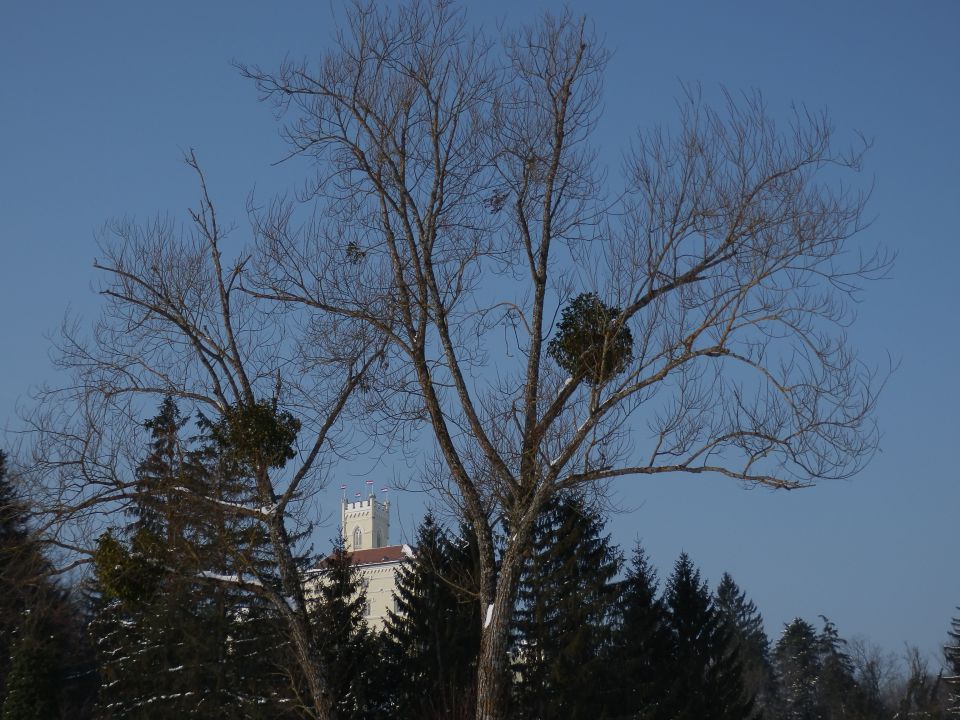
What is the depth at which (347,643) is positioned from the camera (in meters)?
22.5

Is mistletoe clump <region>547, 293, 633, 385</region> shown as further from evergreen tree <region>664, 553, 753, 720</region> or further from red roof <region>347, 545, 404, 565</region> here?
red roof <region>347, 545, 404, 565</region>

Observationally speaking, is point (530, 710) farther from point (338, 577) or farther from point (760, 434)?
point (760, 434)

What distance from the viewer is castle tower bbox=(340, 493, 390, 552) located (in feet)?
327

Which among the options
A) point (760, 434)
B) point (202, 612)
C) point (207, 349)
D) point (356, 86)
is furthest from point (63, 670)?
point (760, 434)

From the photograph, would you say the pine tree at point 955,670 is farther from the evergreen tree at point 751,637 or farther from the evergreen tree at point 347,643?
the evergreen tree at point 347,643

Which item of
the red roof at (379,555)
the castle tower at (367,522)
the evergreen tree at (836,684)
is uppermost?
the castle tower at (367,522)

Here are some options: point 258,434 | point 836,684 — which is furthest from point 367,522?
point 258,434

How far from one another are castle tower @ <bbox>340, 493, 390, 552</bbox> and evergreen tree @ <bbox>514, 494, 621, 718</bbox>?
255ft

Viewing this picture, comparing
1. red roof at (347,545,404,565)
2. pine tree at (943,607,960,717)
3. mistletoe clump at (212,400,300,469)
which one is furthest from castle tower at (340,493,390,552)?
mistletoe clump at (212,400,300,469)

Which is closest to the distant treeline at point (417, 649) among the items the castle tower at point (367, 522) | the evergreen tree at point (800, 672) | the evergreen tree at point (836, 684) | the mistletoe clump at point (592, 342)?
the mistletoe clump at point (592, 342)

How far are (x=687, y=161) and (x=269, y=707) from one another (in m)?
15.1

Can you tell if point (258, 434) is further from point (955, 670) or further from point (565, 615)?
point (955, 670)

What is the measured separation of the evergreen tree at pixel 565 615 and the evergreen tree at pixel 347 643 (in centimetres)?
312

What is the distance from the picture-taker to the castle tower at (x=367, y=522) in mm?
99562
